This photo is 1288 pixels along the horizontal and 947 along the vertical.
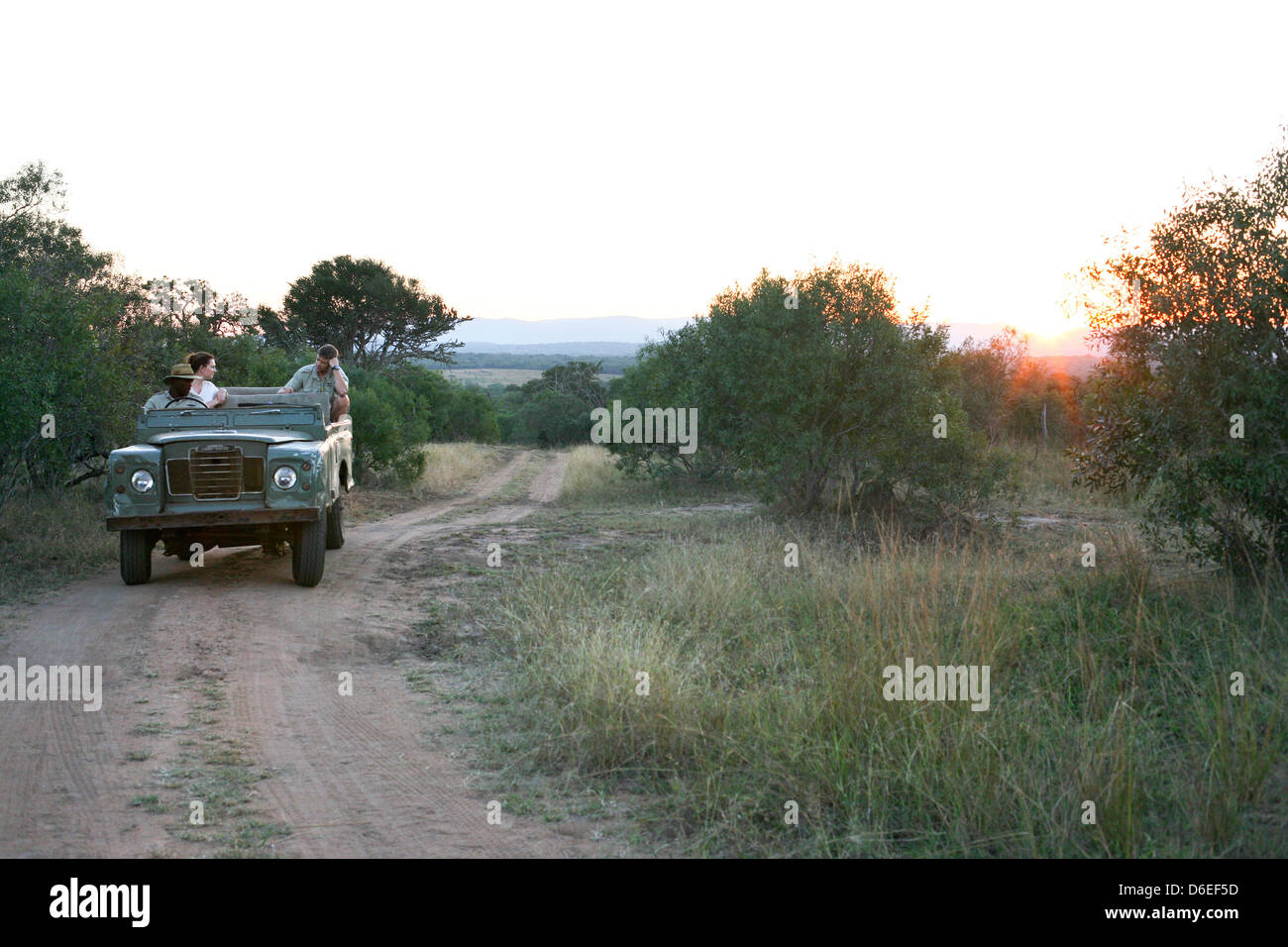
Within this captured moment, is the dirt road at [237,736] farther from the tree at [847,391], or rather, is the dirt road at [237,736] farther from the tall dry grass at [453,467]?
the tall dry grass at [453,467]

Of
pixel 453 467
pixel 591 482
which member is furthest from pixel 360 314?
pixel 591 482

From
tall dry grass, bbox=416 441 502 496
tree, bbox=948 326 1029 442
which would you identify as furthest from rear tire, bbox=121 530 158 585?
tree, bbox=948 326 1029 442

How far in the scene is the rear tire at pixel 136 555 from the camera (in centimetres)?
858

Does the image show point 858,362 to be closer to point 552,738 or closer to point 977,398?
point 552,738

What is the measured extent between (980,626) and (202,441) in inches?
263

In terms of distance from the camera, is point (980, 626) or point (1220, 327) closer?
point (980, 626)

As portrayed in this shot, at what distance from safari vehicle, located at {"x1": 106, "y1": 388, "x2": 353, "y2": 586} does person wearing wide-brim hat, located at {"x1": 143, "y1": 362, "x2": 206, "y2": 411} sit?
420mm

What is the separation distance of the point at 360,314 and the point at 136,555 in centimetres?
2285

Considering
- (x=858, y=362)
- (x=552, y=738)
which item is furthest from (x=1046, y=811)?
(x=858, y=362)

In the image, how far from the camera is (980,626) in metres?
6.34

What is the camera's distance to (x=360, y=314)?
30297mm

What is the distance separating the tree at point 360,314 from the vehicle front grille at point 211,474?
876 inches

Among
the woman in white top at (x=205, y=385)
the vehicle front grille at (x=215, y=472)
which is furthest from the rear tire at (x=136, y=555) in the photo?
the woman in white top at (x=205, y=385)

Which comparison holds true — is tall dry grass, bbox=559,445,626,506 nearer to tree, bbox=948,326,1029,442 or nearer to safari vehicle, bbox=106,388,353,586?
tree, bbox=948,326,1029,442
